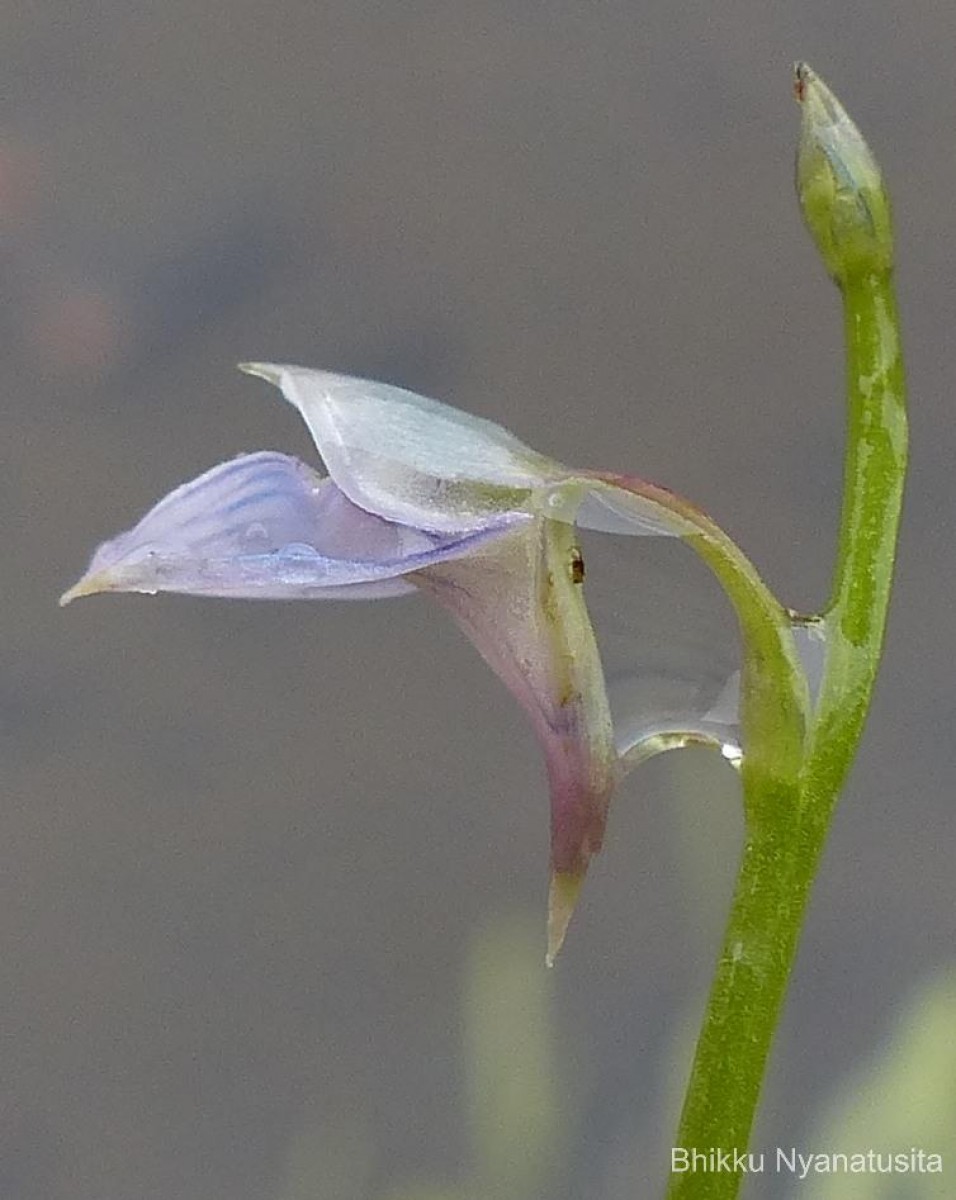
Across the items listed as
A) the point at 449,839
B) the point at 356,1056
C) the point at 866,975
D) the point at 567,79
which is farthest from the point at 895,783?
the point at 567,79

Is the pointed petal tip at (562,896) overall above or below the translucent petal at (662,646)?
below

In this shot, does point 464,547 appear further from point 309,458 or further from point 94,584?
point 309,458

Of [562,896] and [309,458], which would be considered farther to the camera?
[309,458]

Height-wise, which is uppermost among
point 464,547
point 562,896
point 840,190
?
point 840,190

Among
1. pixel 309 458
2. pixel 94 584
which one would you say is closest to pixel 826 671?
pixel 94 584

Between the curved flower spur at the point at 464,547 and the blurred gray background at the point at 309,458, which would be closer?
the curved flower spur at the point at 464,547

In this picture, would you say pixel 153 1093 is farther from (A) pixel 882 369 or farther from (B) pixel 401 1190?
(A) pixel 882 369

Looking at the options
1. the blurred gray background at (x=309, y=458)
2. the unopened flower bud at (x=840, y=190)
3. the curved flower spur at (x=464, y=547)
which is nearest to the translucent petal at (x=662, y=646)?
the curved flower spur at (x=464, y=547)

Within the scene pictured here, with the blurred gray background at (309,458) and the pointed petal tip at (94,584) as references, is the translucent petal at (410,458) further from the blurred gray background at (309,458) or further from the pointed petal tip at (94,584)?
the blurred gray background at (309,458)
